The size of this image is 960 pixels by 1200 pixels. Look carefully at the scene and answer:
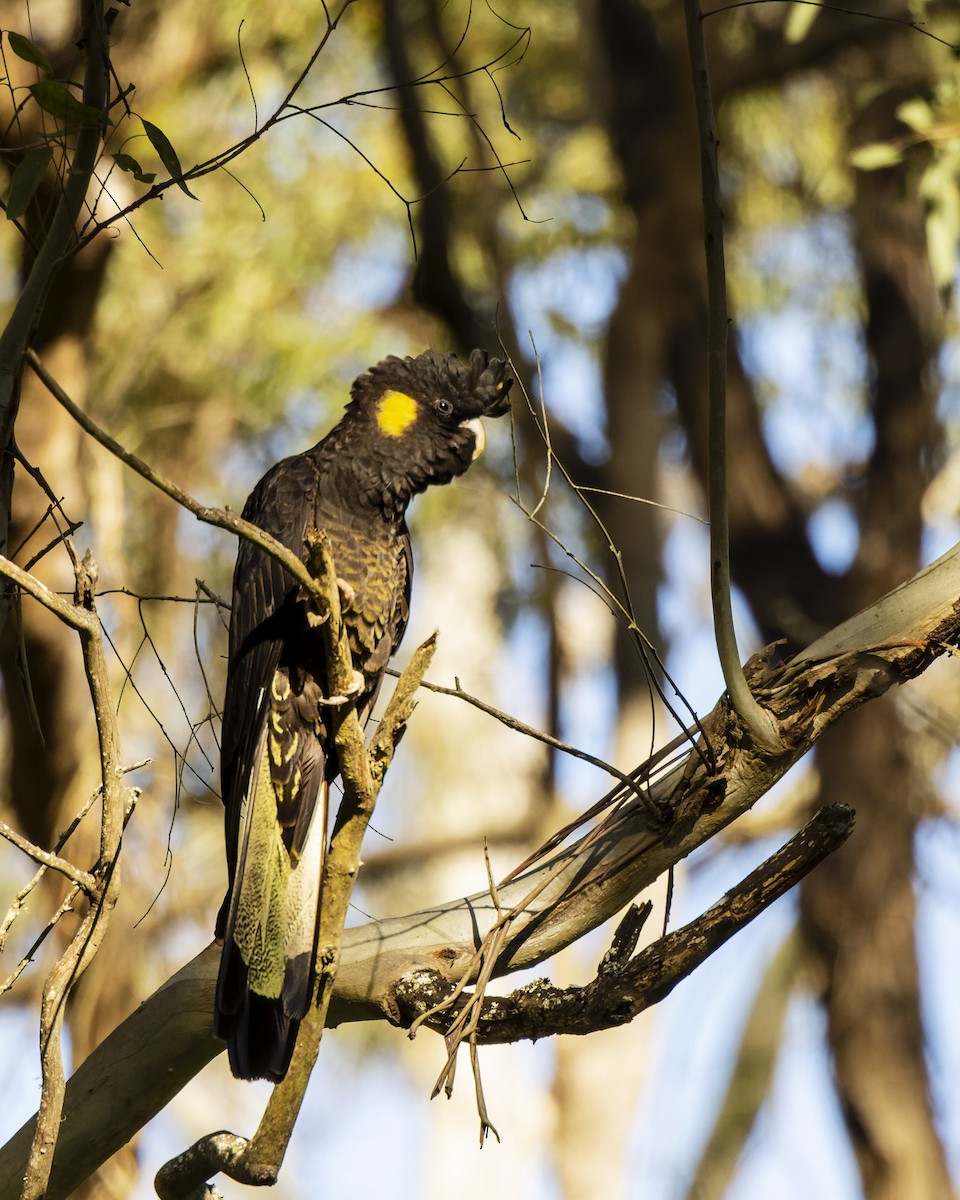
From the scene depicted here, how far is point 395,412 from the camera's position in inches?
114

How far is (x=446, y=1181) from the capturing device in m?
8.87

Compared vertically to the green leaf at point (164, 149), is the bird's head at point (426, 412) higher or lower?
higher

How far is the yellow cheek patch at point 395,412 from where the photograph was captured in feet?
9.42

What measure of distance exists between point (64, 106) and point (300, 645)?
1.24 meters

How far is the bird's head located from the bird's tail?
70cm

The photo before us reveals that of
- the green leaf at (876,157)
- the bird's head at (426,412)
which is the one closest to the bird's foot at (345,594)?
the bird's head at (426,412)

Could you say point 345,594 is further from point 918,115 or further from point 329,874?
point 918,115

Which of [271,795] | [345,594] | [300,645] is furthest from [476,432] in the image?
[271,795]

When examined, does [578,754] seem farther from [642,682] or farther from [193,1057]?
[642,682]

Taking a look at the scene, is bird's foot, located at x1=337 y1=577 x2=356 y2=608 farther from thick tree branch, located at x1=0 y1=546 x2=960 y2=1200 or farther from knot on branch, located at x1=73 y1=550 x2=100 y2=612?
knot on branch, located at x1=73 y1=550 x2=100 y2=612

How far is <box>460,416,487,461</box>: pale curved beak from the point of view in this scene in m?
2.92

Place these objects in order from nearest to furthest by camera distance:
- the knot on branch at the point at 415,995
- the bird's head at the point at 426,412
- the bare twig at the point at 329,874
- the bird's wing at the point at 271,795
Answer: the bare twig at the point at 329,874
the knot on branch at the point at 415,995
the bird's wing at the point at 271,795
the bird's head at the point at 426,412

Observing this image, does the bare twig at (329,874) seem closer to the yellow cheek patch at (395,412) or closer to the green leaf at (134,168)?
the green leaf at (134,168)

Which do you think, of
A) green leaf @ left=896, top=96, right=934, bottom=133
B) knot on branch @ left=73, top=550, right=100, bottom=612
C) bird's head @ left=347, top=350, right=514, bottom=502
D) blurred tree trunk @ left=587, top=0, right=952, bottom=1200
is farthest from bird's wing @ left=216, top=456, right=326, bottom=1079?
blurred tree trunk @ left=587, top=0, right=952, bottom=1200
